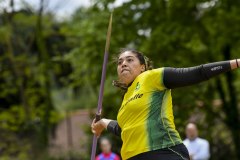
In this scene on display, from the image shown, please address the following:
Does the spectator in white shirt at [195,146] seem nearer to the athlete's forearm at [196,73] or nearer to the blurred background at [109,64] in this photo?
the blurred background at [109,64]

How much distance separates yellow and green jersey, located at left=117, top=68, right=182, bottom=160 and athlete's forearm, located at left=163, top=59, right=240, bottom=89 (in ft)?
0.37

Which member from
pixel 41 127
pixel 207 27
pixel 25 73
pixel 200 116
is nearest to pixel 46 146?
pixel 41 127

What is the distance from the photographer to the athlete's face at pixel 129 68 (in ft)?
15.4

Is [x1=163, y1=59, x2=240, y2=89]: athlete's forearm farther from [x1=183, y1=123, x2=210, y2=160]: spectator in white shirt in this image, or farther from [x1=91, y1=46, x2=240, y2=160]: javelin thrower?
[x1=183, y1=123, x2=210, y2=160]: spectator in white shirt

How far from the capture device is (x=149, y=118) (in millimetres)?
4406

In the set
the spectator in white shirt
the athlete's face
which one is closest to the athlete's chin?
the athlete's face

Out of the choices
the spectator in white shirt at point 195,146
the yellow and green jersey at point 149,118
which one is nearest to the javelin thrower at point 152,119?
the yellow and green jersey at point 149,118

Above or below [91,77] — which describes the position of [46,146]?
below

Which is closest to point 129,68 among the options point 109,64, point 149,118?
point 149,118

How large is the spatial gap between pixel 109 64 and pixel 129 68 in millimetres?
9862

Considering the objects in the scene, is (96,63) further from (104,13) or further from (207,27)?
(207,27)

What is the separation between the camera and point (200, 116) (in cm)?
1947

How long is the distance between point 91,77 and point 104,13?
2829 mm

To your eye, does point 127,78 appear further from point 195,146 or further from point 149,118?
point 195,146
